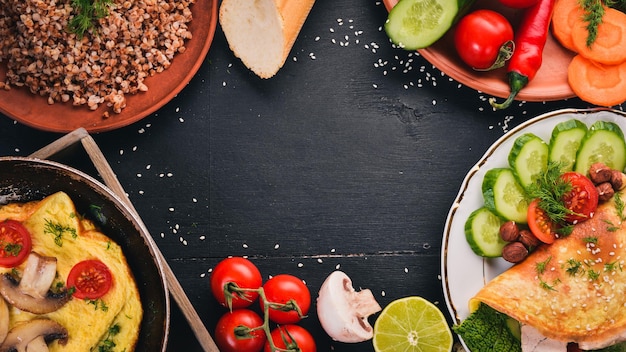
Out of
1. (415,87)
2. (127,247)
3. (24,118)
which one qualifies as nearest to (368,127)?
(415,87)

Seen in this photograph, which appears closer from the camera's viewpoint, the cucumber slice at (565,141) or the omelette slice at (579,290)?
the omelette slice at (579,290)

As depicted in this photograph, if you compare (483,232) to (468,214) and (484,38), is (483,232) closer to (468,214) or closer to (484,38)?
(468,214)

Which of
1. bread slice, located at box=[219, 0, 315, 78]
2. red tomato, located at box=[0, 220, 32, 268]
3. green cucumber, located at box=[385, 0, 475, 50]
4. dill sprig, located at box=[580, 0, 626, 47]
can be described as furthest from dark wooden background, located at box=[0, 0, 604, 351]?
red tomato, located at box=[0, 220, 32, 268]

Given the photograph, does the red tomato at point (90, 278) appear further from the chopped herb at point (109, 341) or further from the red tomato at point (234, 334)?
the red tomato at point (234, 334)

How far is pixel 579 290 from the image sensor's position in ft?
9.04

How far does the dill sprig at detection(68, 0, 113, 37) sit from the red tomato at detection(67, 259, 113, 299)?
94 centimetres

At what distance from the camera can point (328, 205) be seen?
3.07 m

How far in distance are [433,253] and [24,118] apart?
1.79m

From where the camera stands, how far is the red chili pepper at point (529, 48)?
9.58 ft

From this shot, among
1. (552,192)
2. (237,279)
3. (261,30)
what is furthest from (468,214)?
(261,30)

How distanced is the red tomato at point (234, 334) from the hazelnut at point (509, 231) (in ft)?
3.43

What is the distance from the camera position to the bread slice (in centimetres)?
289

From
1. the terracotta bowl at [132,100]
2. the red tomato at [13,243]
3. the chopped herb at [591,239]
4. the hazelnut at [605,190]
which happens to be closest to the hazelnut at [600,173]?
the hazelnut at [605,190]

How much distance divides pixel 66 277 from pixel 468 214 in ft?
5.17
